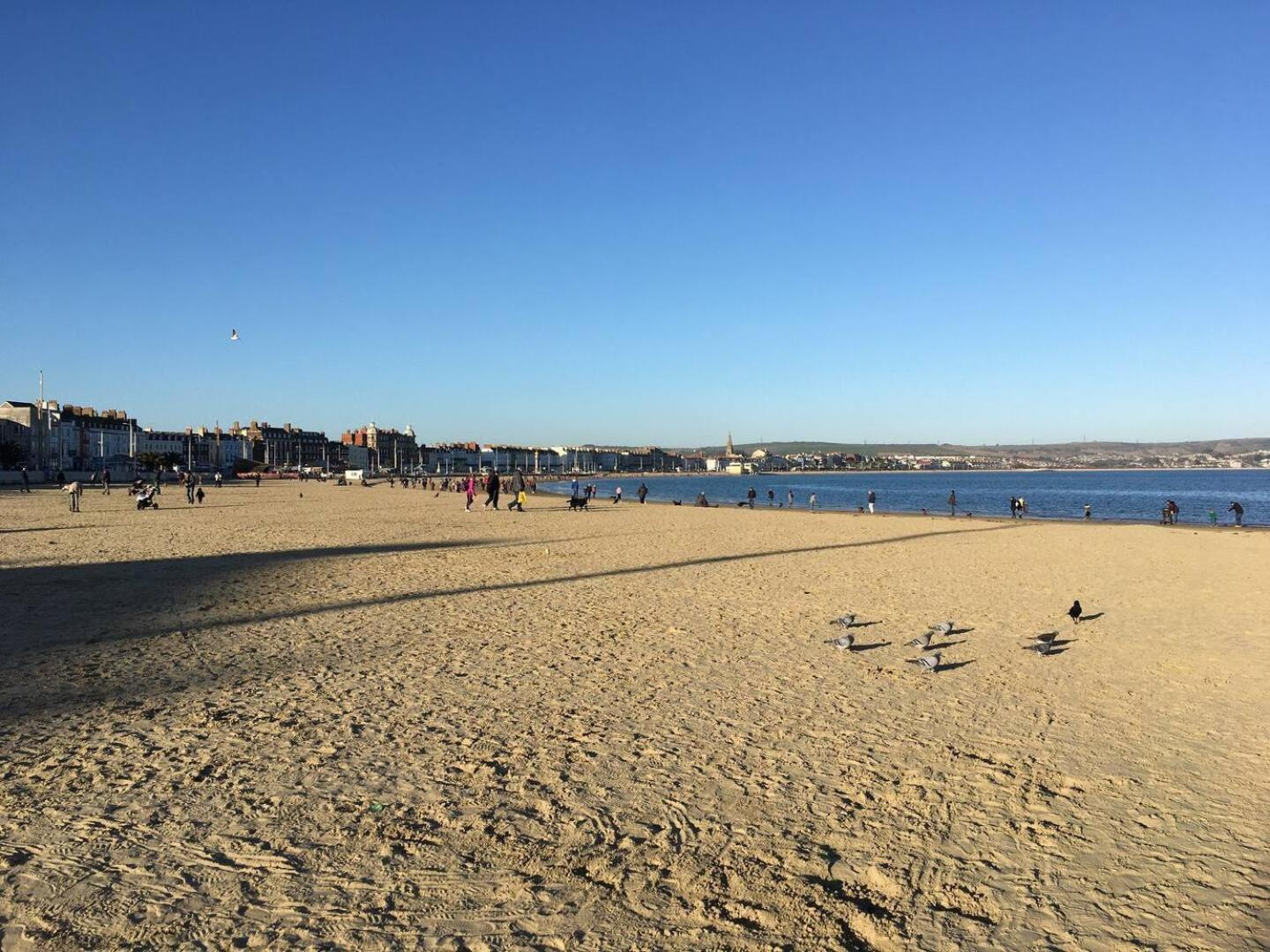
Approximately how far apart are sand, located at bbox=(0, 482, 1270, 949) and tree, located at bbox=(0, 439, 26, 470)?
88.9m

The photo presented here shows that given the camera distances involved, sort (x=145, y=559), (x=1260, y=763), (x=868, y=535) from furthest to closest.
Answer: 1. (x=868, y=535)
2. (x=145, y=559)
3. (x=1260, y=763)

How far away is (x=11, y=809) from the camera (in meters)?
4.25

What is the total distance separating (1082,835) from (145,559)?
1600 centimetres

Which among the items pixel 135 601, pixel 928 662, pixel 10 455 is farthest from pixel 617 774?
pixel 10 455

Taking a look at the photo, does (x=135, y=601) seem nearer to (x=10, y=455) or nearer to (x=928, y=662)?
(x=928, y=662)

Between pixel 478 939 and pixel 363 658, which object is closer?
pixel 478 939

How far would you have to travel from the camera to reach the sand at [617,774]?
11.3 feet

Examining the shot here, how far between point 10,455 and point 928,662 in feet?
329

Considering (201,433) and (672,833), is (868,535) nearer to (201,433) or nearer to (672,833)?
(672,833)

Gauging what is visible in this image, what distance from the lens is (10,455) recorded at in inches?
3265

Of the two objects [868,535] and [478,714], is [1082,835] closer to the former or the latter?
[478,714]

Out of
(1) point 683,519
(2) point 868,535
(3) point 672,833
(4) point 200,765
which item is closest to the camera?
(3) point 672,833

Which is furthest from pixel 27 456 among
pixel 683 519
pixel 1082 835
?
pixel 1082 835

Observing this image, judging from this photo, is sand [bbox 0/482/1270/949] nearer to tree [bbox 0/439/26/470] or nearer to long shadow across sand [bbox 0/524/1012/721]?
long shadow across sand [bbox 0/524/1012/721]
